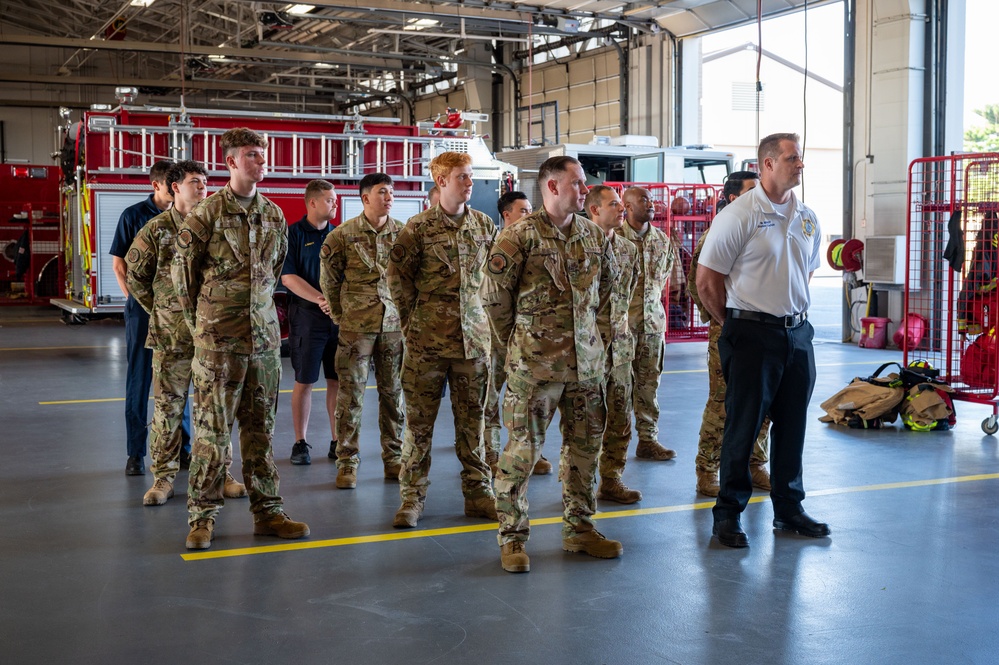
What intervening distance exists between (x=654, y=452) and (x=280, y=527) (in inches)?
122

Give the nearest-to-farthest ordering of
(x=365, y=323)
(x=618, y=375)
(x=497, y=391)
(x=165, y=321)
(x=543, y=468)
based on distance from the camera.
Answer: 1. (x=618, y=375)
2. (x=165, y=321)
3. (x=497, y=391)
4. (x=365, y=323)
5. (x=543, y=468)

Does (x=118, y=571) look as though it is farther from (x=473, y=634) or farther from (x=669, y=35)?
(x=669, y=35)

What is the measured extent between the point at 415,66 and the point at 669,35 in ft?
37.3

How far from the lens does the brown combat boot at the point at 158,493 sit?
597 cm

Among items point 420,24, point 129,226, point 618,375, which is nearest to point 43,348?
point 129,226

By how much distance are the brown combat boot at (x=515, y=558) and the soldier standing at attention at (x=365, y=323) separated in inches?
77.4

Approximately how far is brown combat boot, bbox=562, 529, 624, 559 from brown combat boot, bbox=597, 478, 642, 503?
1002mm

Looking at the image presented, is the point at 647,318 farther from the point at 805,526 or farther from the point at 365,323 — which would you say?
the point at 805,526

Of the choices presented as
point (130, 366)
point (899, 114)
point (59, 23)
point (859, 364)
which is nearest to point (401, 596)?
point (130, 366)

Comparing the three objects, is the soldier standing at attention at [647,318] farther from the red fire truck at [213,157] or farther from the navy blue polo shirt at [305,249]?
the red fire truck at [213,157]

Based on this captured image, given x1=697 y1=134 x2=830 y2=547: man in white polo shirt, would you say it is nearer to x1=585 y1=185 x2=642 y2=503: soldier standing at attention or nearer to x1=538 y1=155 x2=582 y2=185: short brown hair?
x1=585 y1=185 x2=642 y2=503: soldier standing at attention

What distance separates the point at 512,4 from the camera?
2031cm

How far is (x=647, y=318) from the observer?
730 centimetres

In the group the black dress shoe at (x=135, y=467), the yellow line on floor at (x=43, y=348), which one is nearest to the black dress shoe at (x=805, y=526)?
the black dress shoe at (x=135, y=467)
